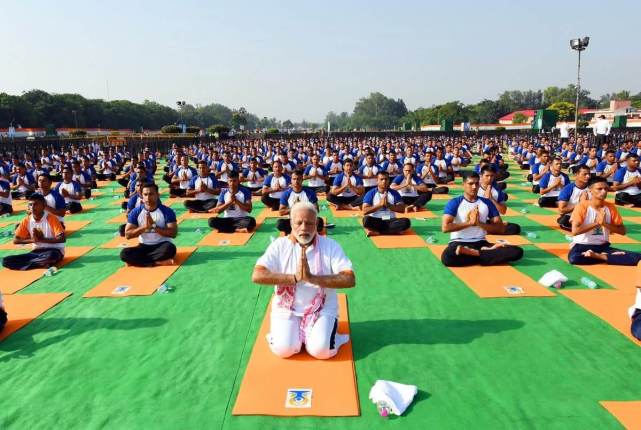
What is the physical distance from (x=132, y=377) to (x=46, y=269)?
411cm

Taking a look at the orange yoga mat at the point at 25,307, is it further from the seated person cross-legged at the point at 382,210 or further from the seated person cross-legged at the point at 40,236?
the seated person cross-legged at the point at 382,210

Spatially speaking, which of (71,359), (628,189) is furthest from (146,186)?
(628,189)

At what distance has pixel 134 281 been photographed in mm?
6051

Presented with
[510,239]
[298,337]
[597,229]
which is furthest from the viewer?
[510,239]

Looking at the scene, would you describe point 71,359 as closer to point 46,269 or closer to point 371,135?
point 46,269

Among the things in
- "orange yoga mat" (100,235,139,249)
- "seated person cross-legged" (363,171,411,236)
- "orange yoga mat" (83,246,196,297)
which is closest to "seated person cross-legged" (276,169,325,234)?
"seated person cross-legged" (363,171,411,236)

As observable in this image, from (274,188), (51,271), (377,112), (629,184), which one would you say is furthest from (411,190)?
(377,112)

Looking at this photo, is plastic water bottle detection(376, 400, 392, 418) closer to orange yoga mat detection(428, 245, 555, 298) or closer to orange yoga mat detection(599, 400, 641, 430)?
orange yoga mat detection(599, 400, 641, 430)

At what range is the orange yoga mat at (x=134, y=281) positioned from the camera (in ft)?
18.4

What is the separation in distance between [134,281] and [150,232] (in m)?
1.05

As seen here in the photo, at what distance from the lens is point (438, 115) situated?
85.9 meters

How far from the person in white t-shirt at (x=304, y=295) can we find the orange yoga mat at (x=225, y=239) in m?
4.37

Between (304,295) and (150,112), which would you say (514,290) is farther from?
(150,112)

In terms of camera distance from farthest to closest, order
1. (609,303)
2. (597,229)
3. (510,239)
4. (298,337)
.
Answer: (510,239) < (597,229) < (609,303) < (298,337)
